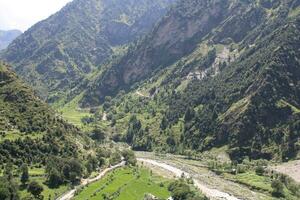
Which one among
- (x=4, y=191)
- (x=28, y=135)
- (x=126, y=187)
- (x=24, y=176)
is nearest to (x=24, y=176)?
(x=24, y=176)

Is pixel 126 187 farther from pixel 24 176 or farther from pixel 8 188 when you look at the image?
pixel 8 188

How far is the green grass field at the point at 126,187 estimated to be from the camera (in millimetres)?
154125

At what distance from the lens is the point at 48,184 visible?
15888 cm

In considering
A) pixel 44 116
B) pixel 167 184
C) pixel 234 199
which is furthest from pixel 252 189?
pixel 44 116

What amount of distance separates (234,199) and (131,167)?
44385 millimetres

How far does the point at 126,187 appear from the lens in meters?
164

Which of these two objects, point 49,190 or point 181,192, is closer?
point 181,192

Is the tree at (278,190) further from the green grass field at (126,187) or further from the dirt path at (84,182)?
the dirt path at (84,182)

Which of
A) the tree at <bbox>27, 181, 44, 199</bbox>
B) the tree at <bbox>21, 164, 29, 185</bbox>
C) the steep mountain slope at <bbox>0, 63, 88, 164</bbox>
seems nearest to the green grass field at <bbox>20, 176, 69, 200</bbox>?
the tree at <bbox>27, 181, 44, 199</bbox>

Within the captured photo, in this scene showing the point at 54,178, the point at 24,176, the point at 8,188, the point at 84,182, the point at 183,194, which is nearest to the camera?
the point at 8,188

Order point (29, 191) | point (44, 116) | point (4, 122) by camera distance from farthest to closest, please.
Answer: point (44, 116)
point (4, 122)
point (29, 191)

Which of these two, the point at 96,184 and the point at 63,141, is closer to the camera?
the point at 96,184

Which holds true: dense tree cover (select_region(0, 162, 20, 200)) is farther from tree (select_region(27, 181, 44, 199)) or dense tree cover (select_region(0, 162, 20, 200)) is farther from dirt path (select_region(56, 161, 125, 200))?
dirt path (select_region(56, 161, 125, 200))

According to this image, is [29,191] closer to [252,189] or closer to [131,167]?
[131,167]
